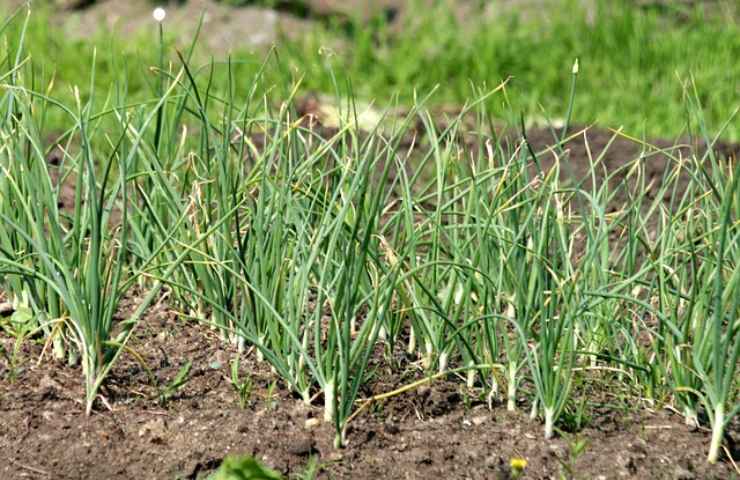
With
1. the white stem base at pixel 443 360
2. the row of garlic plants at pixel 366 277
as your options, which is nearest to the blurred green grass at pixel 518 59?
the row of garlic plants at pixel 366 277

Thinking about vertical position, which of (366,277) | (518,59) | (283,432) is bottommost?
(518,59)

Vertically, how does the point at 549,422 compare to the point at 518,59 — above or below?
above

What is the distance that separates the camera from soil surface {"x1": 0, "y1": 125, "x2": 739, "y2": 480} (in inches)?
95.9

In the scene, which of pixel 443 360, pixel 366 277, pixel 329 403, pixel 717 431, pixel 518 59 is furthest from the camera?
pixel 518 59

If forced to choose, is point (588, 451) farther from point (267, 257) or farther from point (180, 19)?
point (180, 19)

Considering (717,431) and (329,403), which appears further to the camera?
(329,403)

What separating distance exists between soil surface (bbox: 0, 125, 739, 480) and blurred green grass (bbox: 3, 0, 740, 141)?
113 inches

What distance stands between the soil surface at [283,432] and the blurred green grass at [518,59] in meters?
2.88

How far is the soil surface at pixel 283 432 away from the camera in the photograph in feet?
7.99

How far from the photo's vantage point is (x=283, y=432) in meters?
2.53

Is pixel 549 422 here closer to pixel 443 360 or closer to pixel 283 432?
pixel 443 360

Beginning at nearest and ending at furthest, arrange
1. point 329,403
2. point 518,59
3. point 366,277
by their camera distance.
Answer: point 329,403 < point 366,277 < point 518,59

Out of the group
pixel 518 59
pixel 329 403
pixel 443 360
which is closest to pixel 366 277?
pixel 443 360

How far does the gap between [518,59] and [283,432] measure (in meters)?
3.78
